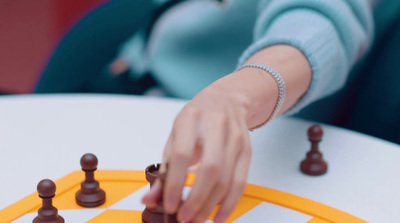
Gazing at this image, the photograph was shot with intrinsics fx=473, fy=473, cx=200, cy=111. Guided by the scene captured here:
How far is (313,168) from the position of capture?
730mm

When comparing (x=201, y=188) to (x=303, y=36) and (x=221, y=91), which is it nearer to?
(x=221, y=91)

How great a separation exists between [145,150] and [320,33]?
36 centimetres

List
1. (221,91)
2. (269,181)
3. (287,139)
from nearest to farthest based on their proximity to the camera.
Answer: (221,91)
(269,181)
(287,139)

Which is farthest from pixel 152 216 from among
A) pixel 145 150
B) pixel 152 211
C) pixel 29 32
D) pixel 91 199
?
pixel 29 32

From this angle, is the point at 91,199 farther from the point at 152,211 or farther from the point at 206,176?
the point at 206,176

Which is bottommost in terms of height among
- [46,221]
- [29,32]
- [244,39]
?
[46,221]

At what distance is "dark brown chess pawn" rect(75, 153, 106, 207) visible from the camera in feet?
2.09

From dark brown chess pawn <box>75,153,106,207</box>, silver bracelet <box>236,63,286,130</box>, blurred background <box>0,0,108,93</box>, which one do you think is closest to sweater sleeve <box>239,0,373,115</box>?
silver bracelet <box>236,63,286,130</box>

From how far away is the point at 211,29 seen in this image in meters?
1.27

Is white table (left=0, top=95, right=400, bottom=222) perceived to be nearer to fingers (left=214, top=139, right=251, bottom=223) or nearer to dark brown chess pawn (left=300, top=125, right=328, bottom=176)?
dark brown chess pawn (left=300, top=125, right=328, bottom=176)

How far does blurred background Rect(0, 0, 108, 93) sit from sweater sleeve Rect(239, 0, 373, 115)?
1.49 m

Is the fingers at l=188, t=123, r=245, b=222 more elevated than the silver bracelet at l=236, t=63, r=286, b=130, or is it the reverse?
the silver bracelet at l=236, t=63, r=286, b=130

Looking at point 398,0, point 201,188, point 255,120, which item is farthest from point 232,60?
point 201,188

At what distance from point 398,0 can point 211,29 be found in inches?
18.3
